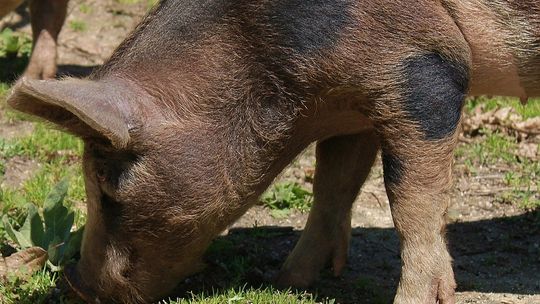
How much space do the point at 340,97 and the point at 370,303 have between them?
123 centimetres

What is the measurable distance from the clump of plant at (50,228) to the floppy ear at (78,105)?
1193mm

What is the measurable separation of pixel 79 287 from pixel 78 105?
4.34 ft

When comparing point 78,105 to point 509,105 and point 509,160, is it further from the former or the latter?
point 509,105

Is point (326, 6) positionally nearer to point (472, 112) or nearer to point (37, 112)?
point (37, 112)

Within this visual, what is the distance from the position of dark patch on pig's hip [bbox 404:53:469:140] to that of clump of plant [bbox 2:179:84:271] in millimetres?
2228

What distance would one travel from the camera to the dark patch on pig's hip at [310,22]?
4.71 meters

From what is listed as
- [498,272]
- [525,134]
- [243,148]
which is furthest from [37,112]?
[525,134]

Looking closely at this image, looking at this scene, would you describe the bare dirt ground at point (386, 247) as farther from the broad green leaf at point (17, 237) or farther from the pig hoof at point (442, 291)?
the broad green leaf at point (17, 237)

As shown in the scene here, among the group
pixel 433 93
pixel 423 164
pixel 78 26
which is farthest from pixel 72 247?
pixel 78 26

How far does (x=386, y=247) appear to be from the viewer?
6352 millimetres

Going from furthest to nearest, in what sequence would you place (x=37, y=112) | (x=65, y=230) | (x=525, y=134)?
(x=525, y=134) → (x=65, y=230) → (x=37, y=112)

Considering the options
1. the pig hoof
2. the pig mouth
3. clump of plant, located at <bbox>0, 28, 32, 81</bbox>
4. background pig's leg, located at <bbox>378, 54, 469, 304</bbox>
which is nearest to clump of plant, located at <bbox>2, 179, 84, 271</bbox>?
the pig mouth

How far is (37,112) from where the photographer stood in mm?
4598

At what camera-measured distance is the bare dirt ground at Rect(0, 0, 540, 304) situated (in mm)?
5637
